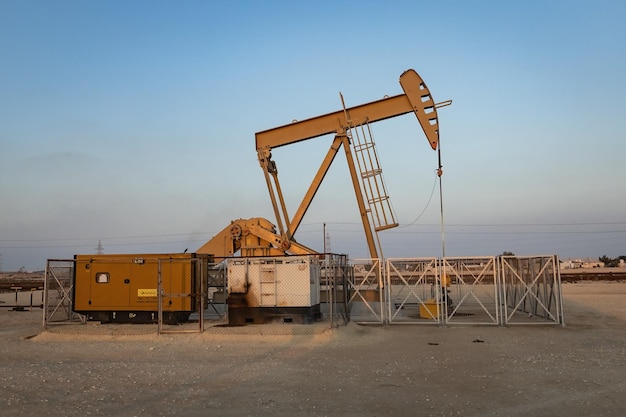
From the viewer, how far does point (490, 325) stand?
17031mm

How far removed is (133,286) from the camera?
17250 millimetres

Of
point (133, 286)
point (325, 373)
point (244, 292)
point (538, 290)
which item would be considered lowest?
point (325, 373)

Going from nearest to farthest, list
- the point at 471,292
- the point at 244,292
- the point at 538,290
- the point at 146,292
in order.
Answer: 1. the point at 244,292
2. the point at 146,292
3. the point at 471,292
4. the point at 538,290

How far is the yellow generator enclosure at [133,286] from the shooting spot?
55.7 ft

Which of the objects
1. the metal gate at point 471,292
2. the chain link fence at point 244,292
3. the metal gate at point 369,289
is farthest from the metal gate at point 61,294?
the metal gate at point 471,292

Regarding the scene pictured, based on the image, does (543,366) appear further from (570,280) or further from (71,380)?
(570,280)

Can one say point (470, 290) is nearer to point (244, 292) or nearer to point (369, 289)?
point (369, 289)

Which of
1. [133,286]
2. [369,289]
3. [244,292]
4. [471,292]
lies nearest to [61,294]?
[133,286]

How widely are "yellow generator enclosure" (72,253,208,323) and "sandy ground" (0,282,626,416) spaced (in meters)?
2.08

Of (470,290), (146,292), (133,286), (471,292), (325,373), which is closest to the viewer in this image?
(325,373)

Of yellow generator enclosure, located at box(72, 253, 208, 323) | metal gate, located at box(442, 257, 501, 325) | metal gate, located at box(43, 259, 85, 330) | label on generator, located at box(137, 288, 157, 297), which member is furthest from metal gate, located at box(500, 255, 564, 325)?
metal gate, located at box(43, 259, 85, 330)

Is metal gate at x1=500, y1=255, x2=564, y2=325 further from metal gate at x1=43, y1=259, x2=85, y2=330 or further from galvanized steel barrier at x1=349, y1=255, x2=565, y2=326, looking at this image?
metal gate at x1=43, y1=259, x2=85, y2=330

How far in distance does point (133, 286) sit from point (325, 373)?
9796mm

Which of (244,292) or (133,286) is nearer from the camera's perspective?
(244,292)
